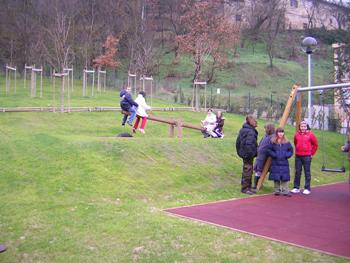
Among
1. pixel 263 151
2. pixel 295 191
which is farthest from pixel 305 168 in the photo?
pixel 263 151

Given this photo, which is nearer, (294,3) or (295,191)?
(295,191)

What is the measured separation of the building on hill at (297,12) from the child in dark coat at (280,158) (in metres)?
58.9

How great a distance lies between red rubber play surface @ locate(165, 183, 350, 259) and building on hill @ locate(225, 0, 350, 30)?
5981 cm

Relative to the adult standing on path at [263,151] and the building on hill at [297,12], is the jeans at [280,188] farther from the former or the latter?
the building on hill at [297,12]

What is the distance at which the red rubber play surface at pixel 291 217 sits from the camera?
7.22m

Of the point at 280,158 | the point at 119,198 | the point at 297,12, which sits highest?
the point at 297,12

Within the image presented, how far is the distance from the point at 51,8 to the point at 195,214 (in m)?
47.3

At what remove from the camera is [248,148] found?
445 inches

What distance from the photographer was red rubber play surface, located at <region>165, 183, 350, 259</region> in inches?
284

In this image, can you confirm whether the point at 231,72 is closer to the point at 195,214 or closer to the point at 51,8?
the point at 51,8

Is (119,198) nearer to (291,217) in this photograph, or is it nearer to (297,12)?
(291,217)

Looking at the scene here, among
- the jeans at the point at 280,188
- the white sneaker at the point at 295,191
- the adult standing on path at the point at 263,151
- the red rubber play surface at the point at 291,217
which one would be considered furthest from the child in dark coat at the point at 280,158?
the white sneaker at the point at 295,191

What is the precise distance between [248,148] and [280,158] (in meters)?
0.78

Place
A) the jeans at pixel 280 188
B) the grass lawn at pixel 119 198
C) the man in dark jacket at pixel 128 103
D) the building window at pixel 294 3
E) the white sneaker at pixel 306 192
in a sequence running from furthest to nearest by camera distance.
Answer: the building window at pixel 294 3, the man in dark jacket at pixel 128 103, the white sneaker at pixel 306 192, the jeans at pixel 280 188, the grass lawn at pixel 119 198
